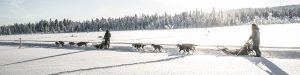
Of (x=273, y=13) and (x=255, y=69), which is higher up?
(x=273, y=13)

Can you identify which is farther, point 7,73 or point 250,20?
point 250,20

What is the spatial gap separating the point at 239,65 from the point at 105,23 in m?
171

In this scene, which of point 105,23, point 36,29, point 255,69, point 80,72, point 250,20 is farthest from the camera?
point 250,20

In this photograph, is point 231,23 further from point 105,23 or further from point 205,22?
point 105,23

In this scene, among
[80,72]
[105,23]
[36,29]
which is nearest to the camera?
[80,72]

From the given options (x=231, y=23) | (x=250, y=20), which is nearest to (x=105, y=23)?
(x=231, y=23)

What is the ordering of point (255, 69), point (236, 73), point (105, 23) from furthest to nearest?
point (105, 23), point (255, 69), point (236, 73)

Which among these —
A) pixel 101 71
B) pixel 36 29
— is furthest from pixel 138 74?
pixel 36 29

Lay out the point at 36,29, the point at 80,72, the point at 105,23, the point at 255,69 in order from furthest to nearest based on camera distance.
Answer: the point at 105,23
the point at 36,29
the point at 80,72
the point at 255,69

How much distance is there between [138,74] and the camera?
9.80 m

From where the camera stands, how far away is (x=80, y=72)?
1059 cm

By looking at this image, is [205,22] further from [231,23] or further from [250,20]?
[250,20]

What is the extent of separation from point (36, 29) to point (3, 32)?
18792mm

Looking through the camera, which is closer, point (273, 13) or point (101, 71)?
point (101, 71)
